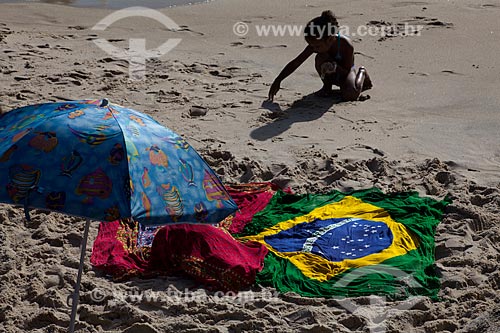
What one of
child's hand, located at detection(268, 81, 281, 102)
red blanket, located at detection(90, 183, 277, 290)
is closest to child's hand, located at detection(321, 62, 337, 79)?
child's hand, located at detection(268, 81, 281, 102)

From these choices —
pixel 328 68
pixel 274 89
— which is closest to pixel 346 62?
pixel 328 68

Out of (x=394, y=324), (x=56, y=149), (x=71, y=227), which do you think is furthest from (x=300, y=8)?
(x=56, y=149)

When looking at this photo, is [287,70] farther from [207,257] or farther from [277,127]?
[207,257]

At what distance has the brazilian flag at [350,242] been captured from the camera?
4.20 m

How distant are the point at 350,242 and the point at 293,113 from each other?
2.20 meters

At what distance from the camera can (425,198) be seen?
5094mm

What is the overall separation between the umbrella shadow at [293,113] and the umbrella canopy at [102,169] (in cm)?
285

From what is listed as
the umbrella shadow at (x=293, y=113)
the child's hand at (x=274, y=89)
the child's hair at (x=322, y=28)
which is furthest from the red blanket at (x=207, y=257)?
the child's hair at (x=322, y=28)

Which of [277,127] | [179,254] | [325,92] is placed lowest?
[179,254]

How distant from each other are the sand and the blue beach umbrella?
A: 0.87 metres

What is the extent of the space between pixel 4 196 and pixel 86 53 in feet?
16.8

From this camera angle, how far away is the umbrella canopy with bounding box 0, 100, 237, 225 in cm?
298

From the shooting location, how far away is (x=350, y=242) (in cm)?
459

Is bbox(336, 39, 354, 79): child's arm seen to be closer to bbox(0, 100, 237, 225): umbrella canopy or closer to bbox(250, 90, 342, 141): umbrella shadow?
bbox(250, 90, 342, 141): umbrella shadow
